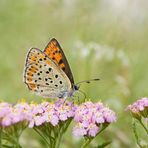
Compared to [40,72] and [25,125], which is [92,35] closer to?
[40,72]

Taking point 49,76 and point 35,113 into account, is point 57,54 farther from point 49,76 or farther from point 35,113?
point 35,113

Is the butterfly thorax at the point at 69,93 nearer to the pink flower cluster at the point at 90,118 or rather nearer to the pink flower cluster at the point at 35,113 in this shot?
the pink flower cluster at the point at 35,113

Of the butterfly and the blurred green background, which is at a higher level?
the blurred green background

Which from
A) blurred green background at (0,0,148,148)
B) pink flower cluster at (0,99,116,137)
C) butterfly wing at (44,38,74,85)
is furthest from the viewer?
blurred green background at (0,0,148,148)

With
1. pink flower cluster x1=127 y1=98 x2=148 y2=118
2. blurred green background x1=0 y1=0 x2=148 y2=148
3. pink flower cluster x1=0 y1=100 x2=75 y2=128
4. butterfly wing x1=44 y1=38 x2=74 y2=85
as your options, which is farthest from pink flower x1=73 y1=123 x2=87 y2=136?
blurred green background x1=0 y1=0 x2=148 y2=148

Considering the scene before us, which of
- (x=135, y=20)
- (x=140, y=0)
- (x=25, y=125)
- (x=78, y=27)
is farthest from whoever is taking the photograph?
(x=140, y=0)

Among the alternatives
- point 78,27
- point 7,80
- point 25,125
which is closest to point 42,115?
point 25,125

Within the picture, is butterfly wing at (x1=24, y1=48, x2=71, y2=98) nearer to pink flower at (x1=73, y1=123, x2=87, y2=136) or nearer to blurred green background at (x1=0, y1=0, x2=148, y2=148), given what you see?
pink flower at (x1=73, y1=123, x2=87, y2=136)
